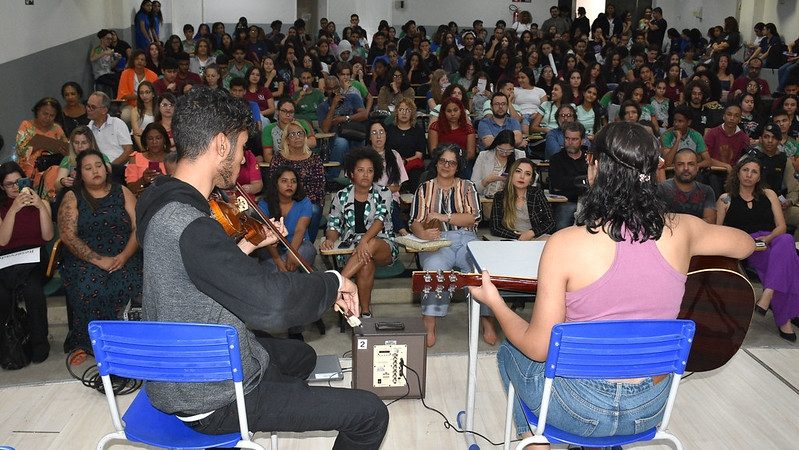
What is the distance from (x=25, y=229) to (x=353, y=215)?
70.0 inches

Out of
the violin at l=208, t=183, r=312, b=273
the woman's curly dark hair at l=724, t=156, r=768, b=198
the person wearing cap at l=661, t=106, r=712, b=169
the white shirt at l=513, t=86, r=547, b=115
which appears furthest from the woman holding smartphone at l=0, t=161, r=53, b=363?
the white shirt at l=513, t=86, r=547, b=115

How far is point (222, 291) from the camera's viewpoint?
1876mm

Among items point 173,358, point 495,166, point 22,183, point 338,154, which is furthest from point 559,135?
point 173,358

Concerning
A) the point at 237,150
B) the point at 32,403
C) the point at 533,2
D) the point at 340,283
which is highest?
the point at 533,2

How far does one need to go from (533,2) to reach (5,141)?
12.5 m

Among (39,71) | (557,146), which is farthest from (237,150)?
(39,71)

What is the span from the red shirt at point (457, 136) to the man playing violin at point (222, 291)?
14.6 feet

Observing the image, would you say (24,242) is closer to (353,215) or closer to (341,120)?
(353,215)

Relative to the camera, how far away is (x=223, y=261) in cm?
185

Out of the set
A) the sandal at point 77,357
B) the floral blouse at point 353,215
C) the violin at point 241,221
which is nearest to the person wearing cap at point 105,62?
the floral blouse at point 353,215

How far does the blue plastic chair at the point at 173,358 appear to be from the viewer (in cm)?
204

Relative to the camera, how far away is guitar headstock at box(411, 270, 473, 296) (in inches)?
102

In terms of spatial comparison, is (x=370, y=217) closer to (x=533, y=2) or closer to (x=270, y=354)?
(x=270, y=354)

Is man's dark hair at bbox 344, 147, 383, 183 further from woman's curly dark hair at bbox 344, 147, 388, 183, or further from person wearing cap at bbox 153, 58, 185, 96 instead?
person wearing cap at bbox 153, 58, 185, 96
